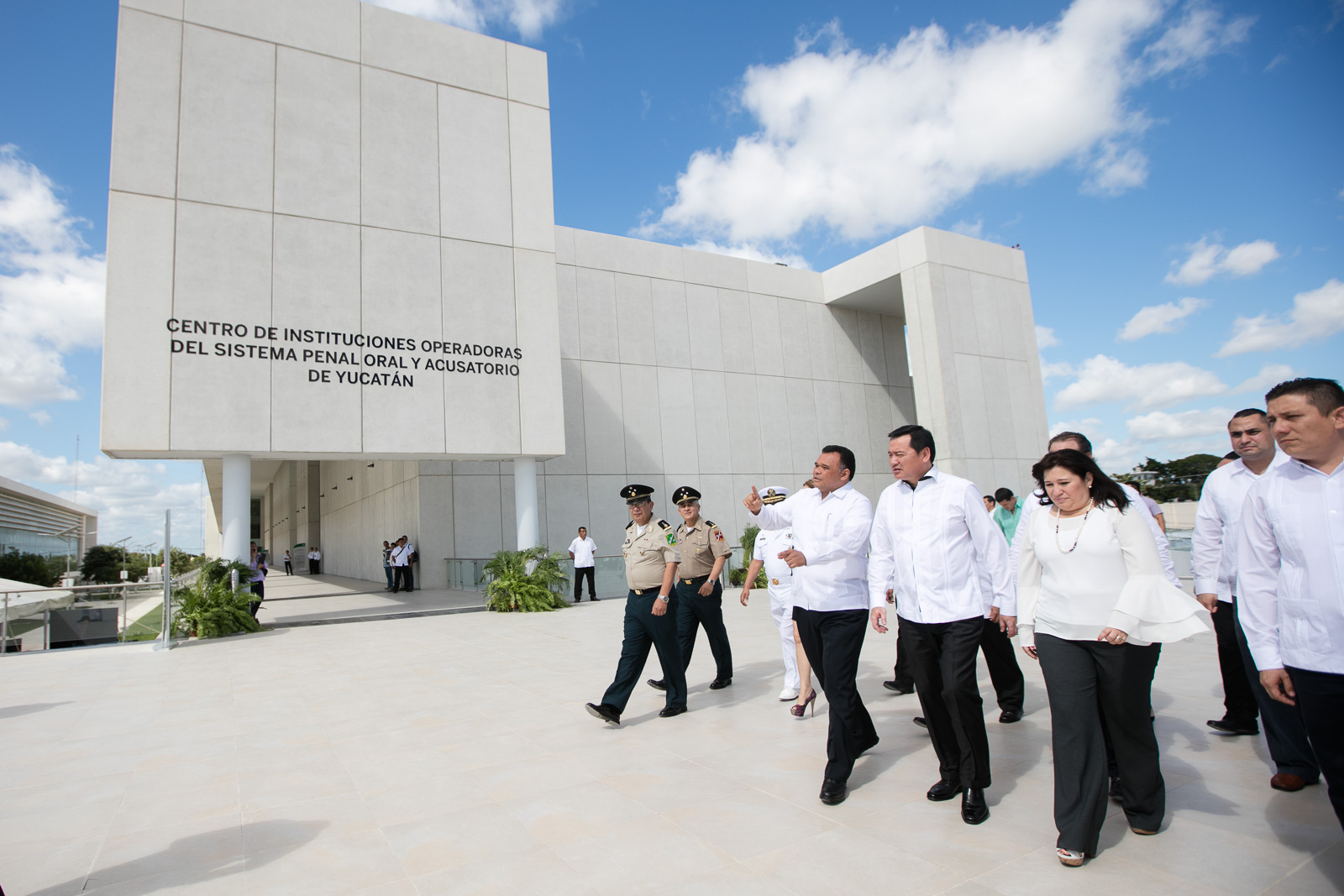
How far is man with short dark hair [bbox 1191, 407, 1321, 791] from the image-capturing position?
4.39m

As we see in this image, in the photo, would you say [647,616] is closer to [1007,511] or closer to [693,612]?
[693,612]

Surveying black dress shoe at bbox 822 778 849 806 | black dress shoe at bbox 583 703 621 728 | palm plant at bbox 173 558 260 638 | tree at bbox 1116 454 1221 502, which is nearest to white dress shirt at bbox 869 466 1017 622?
black dress shoe at bbox 822 778 849 806

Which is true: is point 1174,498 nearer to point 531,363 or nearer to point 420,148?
point 531,363

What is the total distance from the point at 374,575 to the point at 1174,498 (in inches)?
1715

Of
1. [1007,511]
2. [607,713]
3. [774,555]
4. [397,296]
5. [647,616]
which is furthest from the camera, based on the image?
[397,296]

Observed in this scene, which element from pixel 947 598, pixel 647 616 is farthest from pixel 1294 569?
pixel 647 616

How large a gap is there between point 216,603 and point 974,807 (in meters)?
12.5

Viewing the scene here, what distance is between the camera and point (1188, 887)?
2865mm

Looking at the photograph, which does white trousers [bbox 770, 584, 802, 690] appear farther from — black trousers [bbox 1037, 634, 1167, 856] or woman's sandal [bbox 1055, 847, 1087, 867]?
woman's sandal [bbox 1055, 847, 1087, 867]

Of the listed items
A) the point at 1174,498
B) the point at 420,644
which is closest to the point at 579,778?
the point at 420,644

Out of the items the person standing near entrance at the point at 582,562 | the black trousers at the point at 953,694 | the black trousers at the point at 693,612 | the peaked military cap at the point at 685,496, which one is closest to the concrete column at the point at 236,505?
the person standing near entrance at the point at 582,562

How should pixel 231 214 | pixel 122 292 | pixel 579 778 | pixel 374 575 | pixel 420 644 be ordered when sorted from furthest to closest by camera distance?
pixel 374 575 < pixel 231 214 < pixel 122 292 < pixel 420 644 < pixel 579 778

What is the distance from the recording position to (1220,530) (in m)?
4.61

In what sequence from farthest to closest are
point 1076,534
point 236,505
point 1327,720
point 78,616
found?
1. point 236,505
2. point 78,616
3. point 1076,534
4. point 1327,720
